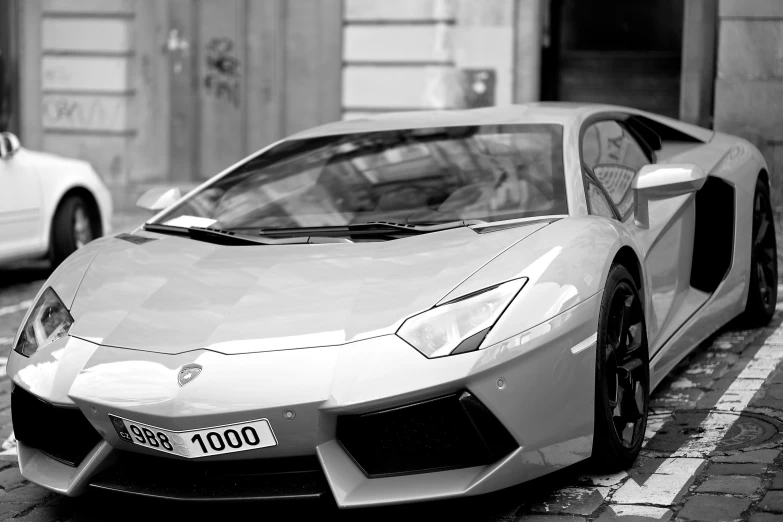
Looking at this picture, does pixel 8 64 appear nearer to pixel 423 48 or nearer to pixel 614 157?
pixel 423 48

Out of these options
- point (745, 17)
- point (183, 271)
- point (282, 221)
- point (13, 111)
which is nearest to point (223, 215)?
point (282, 221)

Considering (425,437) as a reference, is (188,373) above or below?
above

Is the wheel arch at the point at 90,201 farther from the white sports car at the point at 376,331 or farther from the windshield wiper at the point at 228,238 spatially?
the windshield wiper at the point at 228,238

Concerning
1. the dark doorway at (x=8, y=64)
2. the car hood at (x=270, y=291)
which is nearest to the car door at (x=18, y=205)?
the car hood at (x=270, y=291)

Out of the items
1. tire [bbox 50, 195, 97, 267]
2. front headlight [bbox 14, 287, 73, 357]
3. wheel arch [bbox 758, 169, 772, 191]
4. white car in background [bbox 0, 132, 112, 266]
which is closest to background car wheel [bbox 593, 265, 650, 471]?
front headlight [bbox 14, 287, 73, 357]

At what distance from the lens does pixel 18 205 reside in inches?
317

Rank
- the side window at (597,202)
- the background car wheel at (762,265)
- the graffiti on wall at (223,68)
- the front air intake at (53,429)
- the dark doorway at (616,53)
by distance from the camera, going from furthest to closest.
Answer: the graffiti on wall at (223,68)
the dark doorway at (616,53)
the background car wheel at (762,265)
the side window at (597,202)
the front air intake at (53,429)

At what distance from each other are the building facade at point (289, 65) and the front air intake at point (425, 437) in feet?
30.1

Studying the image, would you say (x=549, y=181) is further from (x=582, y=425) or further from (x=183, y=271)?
(x=183, y=271)

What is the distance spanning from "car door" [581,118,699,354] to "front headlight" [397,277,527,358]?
0.88m

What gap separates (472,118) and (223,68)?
9883 millimetres

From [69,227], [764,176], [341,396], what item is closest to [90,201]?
[69,227]

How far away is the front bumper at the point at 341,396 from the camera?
3.07 metres

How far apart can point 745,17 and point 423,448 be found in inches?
359
